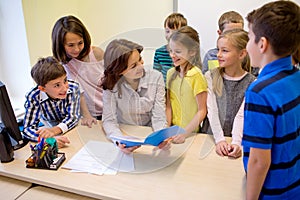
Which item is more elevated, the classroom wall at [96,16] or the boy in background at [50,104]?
the classroom wall at [96,16]

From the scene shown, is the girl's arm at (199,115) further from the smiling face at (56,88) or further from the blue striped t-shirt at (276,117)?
the smiling face at (56,88)

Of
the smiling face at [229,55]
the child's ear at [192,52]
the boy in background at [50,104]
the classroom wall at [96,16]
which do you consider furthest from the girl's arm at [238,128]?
the classroom wall at [96,16]

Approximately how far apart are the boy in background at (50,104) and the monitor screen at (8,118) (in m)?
0.08

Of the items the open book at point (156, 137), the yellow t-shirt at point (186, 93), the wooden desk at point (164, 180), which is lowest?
the wooden desk at point (164, 180)

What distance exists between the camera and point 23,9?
7.21 feet

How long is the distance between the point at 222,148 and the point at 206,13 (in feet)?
5.21

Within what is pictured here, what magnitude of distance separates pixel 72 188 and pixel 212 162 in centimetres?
53

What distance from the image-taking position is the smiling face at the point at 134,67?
1139 millimetres

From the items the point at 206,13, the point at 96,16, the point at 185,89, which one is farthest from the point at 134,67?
the point at 96,16

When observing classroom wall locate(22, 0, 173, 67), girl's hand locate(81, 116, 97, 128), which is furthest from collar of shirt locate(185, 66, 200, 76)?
classroom wall locate(22, 0, 173, 67)

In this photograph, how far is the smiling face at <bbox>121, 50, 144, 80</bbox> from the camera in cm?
114

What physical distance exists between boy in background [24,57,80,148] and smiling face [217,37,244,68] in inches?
30.0

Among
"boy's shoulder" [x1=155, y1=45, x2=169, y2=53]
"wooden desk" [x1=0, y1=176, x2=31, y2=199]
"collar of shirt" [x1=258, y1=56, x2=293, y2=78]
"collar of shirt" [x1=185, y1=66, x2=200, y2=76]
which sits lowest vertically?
"wooden desk" [x1=0, y1=176, x2=31, y2=199]

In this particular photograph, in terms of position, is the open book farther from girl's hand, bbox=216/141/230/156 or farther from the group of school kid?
girl's hand, bbox=216/141/230/156
